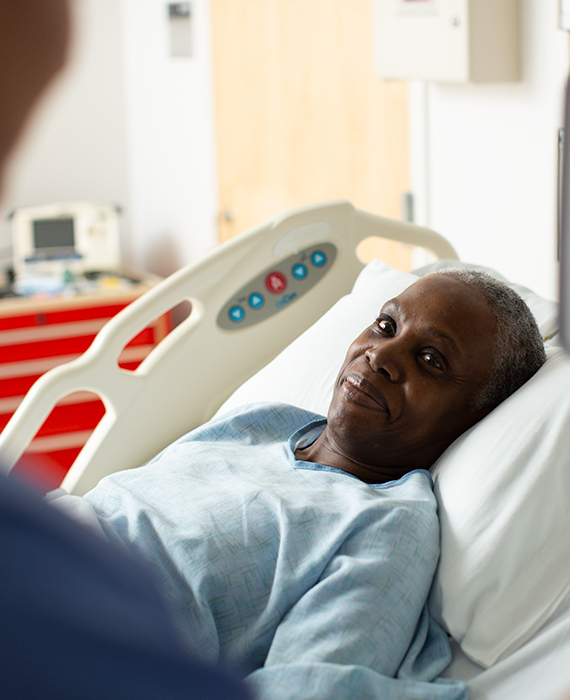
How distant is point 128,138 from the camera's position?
12.7 ft

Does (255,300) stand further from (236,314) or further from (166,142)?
(166,142)

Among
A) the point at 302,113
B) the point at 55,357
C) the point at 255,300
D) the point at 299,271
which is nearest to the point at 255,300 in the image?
the point at 255,300

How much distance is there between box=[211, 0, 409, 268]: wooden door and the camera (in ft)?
8.13

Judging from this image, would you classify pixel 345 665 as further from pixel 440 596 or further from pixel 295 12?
pixel 295 12

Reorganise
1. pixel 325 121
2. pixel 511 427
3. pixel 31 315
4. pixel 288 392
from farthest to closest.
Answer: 1. pixel 31 315
2. pixel 325 121
3. pixel 288 392
4. pixel 511 427

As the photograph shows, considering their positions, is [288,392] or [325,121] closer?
[288,392]

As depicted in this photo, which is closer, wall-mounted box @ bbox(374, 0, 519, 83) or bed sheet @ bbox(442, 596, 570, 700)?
bed sheet @ bbox(442, 596, 570, 700)

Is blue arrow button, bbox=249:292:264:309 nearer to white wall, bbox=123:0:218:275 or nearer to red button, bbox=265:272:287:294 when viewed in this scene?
red button, bbox=265:272:287:294

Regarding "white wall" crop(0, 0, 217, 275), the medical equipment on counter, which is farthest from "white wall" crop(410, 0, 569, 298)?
the medical equipment on counter

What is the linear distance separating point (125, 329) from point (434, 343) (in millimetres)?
634

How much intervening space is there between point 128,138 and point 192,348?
96.3 inches

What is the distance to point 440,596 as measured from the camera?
3.43 ft

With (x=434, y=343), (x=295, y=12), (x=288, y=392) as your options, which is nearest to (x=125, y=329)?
(x=288, y=392)

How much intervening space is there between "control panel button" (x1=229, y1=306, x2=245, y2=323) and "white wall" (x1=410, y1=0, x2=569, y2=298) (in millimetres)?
658
